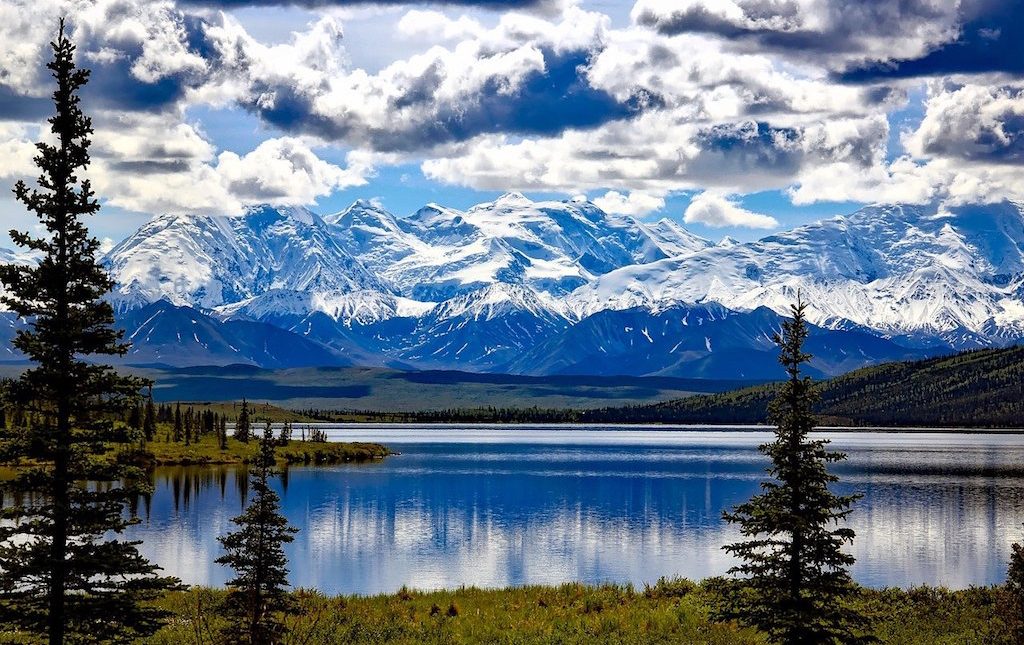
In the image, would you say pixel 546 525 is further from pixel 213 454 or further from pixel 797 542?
pixel 213 454

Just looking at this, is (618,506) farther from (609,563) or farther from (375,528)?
(609,563)

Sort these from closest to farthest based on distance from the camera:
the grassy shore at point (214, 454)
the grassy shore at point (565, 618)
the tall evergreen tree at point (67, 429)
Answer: the tall evergreen tree at point (67, 429) → the grassy shore at point (565, 618) → the grassy shore at point (214, 454)

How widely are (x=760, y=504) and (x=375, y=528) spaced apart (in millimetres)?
66651

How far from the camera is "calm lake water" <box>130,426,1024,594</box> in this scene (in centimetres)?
6881

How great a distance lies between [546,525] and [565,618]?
55.4 meters

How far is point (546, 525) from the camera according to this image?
98188 mm

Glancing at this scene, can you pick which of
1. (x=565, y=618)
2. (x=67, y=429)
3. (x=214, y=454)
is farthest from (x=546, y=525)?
(x=214, y=454)

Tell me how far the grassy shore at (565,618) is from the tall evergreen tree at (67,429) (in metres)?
5.93

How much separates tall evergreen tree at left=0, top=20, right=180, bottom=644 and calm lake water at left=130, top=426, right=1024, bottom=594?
33.0 metres

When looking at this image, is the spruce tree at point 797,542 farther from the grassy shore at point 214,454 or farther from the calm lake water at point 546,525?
the grassy shore at point 214,454

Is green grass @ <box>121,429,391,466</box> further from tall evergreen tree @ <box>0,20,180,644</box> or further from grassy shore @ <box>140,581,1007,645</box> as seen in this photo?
tall evergreen tree @ <box>0,20,180,644</box>

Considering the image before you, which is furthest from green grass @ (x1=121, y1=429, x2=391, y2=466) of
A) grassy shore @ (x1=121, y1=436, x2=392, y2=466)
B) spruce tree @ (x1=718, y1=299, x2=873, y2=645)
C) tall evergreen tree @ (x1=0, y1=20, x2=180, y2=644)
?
spruce tree @ (x1=718, y1=299, x2=873, y2=645)

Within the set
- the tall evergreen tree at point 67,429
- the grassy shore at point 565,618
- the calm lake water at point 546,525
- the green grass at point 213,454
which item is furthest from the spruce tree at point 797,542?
the green grass at point 213,454

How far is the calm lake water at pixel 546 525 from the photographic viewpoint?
68.8 metres
